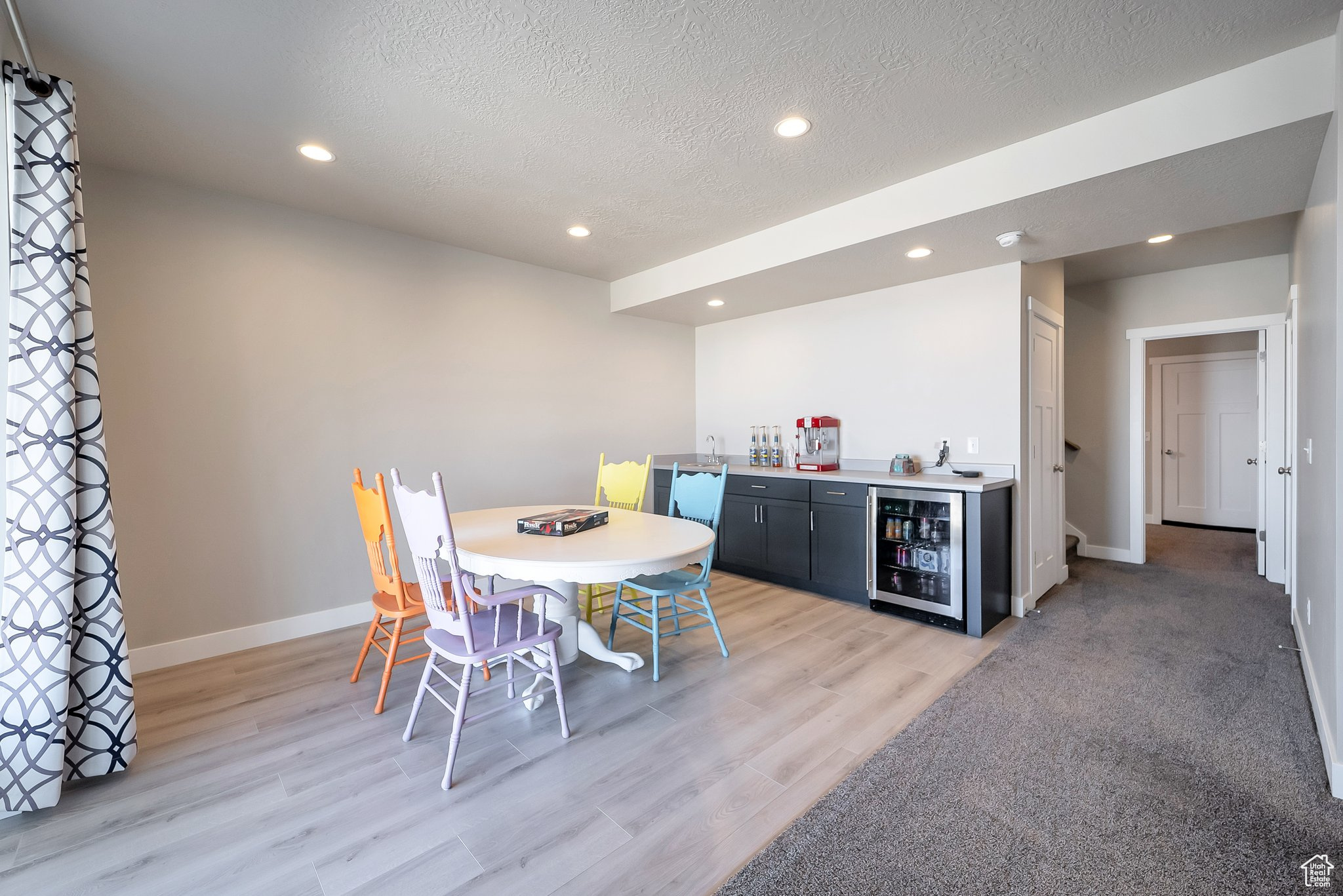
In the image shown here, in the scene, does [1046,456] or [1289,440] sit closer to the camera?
[1289,440]

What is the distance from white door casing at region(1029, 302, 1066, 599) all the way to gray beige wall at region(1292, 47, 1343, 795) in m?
1.20

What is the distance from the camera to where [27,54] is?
1.84 meters

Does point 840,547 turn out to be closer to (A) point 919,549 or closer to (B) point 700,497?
(A) point 919,549

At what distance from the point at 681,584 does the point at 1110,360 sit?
478 centimetres

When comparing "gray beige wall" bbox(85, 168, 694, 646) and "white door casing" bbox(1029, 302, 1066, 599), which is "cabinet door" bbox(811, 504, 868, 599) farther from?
"gray beige wall" bbox(85, 168, 694, 646)

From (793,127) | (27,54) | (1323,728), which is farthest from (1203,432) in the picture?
(27,54)

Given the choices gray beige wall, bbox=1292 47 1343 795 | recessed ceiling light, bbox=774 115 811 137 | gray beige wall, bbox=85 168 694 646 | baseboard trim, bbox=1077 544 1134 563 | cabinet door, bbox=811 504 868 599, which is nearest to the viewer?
gray beige wall, bbox=1292 47 1343 795

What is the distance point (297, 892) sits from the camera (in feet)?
4.97

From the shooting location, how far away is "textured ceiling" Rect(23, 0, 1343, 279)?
183cm

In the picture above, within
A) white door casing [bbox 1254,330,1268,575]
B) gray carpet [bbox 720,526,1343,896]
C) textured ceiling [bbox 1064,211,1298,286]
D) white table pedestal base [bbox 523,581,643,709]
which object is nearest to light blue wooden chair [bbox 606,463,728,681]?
white table pedestal base [bbox 523,581,643,709]

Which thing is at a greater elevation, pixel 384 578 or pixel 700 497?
pixel 700 497

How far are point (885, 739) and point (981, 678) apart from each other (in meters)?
0.86

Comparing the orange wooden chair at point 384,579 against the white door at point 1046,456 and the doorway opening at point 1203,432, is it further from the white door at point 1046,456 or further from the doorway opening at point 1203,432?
the doorway opening at point 1203,432

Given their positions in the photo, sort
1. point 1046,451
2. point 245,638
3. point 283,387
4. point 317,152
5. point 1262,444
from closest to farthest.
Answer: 1. point 317,152
2. point 245,638
3. point 283,387
4. point 1046,451
5. point 1262,444
